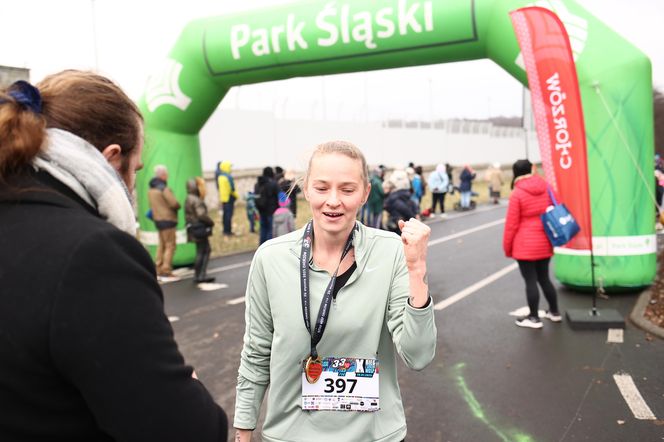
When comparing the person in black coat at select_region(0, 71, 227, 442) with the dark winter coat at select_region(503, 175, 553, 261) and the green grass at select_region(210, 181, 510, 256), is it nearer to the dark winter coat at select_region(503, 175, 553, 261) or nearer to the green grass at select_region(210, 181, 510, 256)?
the dark winter coat at select_region(503, 175, 553, 261)

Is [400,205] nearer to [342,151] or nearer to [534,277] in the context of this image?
[534,277]

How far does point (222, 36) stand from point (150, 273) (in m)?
8.57

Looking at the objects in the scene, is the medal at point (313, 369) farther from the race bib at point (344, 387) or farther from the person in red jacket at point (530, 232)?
the person in red jacket at point (530, 232)

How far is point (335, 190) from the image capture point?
6.64ft

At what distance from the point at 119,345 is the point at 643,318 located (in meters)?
6.55

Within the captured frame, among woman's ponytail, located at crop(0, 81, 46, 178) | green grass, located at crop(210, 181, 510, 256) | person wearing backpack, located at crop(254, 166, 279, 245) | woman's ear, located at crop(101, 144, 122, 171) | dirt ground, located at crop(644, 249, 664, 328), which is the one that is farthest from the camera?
green grass, located at crop(210, 181, 510, 256)

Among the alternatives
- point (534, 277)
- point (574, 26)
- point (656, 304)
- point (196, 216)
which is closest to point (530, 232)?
point (534, 277)

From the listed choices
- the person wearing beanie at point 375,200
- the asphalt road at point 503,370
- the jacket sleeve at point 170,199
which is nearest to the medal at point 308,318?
the asphalt road at point 503,370

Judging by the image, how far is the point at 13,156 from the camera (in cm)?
110

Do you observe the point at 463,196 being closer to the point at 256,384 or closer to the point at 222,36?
the point at 222,36

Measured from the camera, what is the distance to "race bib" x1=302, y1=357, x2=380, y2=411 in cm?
194

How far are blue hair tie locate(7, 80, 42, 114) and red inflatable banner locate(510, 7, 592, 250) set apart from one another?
6.22m

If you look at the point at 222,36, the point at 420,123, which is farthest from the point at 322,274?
the point at 420,123

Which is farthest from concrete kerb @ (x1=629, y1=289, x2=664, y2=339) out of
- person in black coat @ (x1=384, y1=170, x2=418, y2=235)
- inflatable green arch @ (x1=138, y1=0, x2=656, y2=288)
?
person in black coat @ (x1=384, y1=170, x2=418, y2=235)
